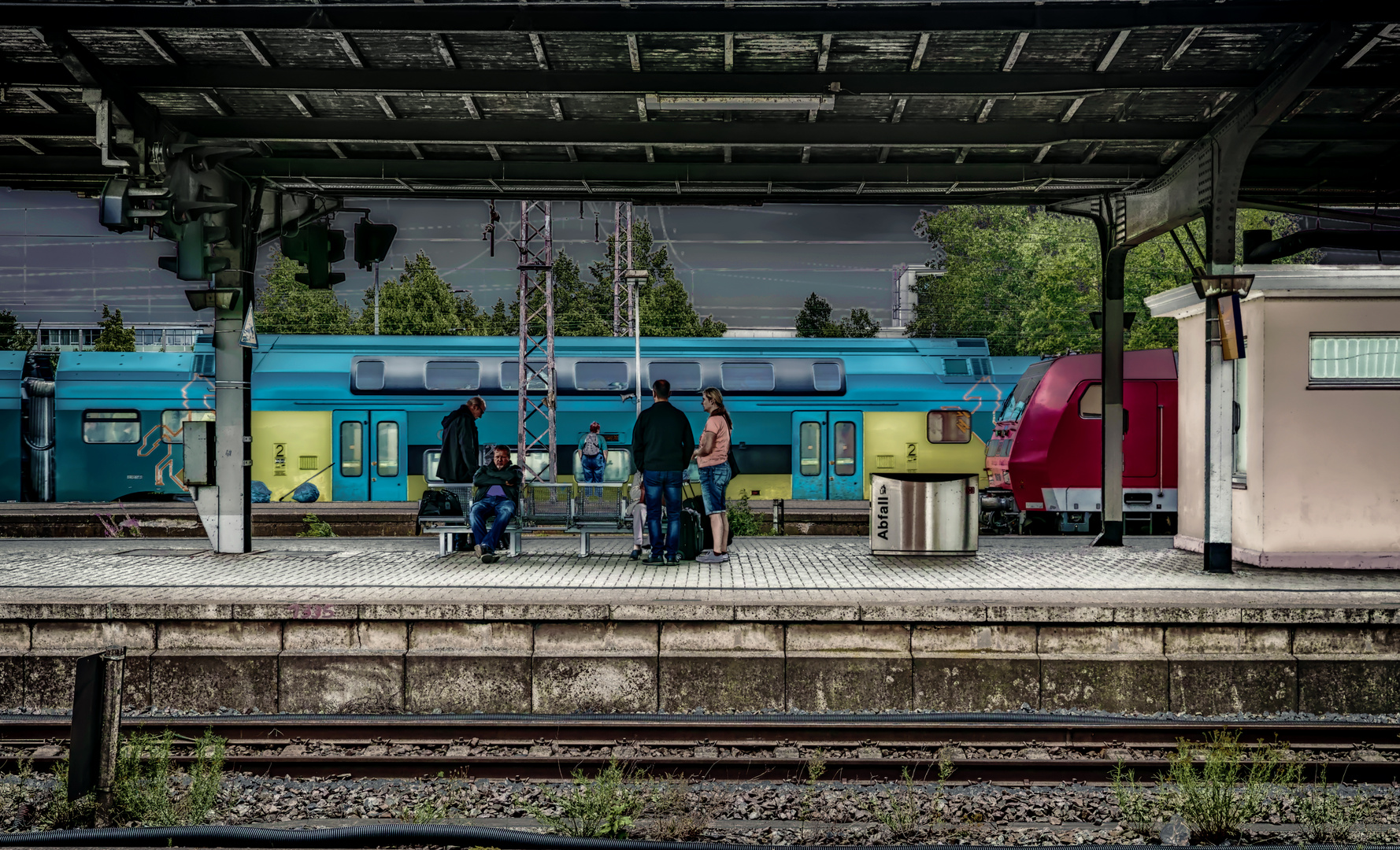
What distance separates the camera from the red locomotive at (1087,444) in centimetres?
1548

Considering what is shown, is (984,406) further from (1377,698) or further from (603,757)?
(603,757)

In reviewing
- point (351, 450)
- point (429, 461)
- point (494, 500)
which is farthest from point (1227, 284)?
point (351, 450)

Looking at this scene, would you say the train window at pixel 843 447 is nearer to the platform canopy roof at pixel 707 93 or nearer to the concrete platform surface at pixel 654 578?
the concrete platform surface at pixel 654 578

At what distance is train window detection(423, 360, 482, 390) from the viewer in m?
19.9

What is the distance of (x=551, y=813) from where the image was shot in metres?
5.90

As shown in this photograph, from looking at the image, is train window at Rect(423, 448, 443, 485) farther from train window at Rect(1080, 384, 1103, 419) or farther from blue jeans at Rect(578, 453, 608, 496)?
train window at Rect(1080, 384, 1103, 419)

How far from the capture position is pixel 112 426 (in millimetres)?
20234

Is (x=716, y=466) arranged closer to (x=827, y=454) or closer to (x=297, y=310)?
(x=827, y=454)

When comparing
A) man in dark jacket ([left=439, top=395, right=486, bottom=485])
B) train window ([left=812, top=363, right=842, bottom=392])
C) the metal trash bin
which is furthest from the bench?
train window ([left=812, top=363, right=842, bottom=392])

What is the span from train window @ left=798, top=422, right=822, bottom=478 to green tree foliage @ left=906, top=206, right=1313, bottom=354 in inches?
454

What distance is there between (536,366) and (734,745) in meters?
14.5

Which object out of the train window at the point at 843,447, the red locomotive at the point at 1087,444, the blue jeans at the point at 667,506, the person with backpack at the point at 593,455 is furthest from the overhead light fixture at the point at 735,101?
the train window at the point at 843,447

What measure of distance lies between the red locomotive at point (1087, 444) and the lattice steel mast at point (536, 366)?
8.25 meters

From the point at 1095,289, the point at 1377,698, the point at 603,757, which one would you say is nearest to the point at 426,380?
the point at 603,757
